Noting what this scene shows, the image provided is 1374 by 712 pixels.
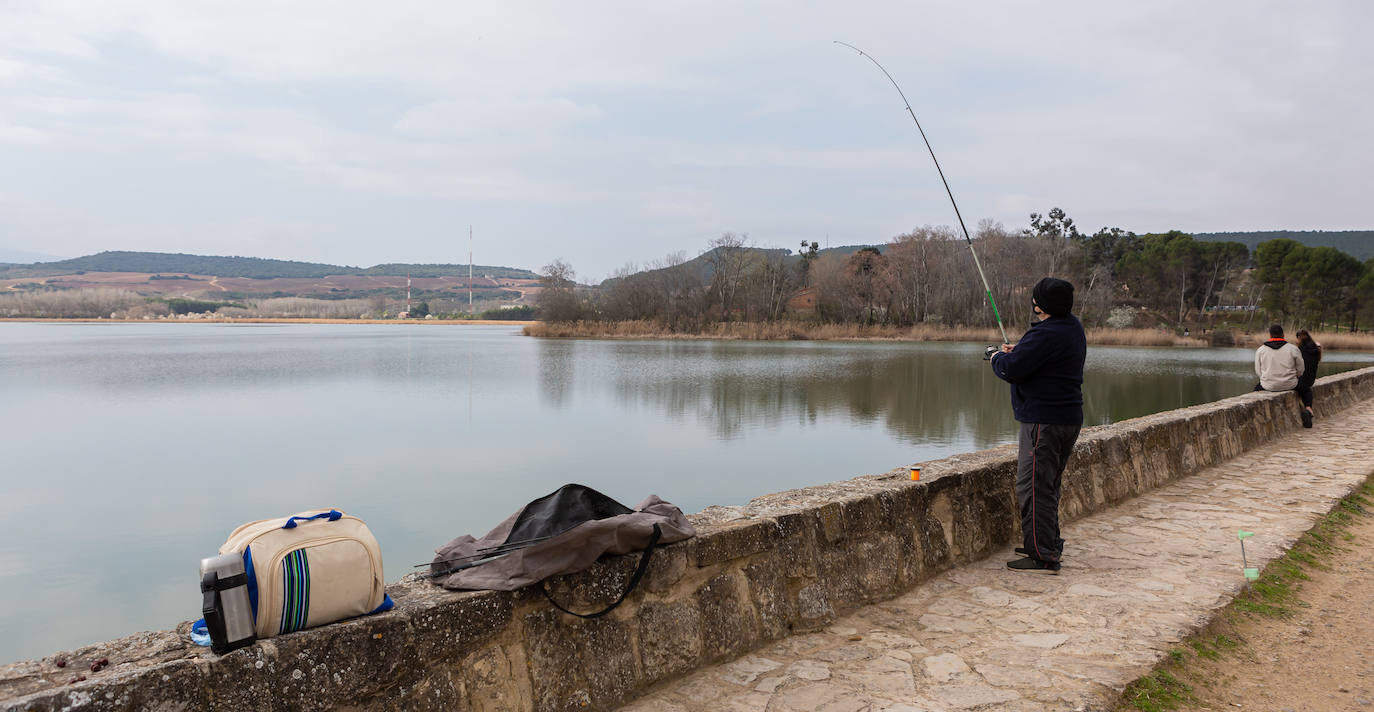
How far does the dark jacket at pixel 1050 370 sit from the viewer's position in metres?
3.91

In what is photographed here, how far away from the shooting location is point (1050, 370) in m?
3.95

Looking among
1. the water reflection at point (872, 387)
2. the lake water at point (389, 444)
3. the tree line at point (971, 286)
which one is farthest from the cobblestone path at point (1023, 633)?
the tree line at point (971, 286)

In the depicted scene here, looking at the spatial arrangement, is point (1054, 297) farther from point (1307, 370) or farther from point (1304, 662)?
point (1307, 370)

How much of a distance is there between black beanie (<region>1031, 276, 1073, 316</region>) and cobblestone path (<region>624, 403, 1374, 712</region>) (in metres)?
1.41

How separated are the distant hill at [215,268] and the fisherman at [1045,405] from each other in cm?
13188

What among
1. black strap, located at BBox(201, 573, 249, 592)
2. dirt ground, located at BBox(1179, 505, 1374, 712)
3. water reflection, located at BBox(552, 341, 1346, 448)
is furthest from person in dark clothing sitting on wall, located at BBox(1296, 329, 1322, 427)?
black strap, located at BBox(201, 573, 249, 592)

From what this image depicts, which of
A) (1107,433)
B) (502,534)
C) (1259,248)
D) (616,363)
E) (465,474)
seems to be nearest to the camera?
(502,534)

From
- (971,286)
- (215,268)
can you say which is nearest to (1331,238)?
(971,286)

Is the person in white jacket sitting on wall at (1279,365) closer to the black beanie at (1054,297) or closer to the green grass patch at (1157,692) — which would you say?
the black beanie at (1054,297)

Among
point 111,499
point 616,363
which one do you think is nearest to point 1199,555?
point 111,499

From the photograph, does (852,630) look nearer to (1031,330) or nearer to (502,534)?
(502,534)

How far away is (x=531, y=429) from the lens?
15273 millimetres

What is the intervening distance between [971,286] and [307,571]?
6160cm

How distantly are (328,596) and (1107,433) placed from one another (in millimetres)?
5886
